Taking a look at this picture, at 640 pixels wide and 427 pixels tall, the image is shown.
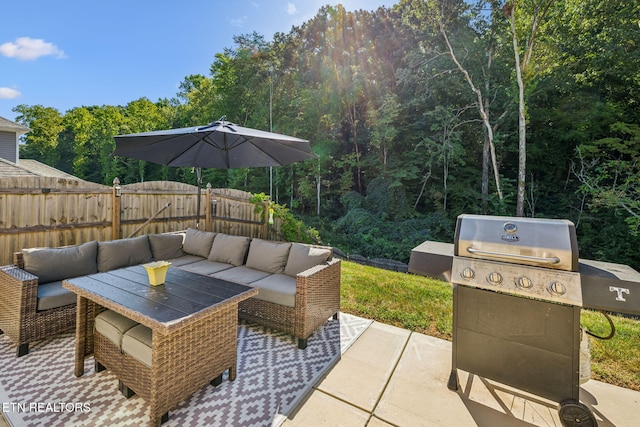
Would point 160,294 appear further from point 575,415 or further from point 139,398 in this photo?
point 575,415

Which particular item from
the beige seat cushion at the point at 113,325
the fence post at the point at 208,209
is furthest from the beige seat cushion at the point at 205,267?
the fence post at the point at 208,209

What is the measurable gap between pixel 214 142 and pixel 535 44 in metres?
11.4

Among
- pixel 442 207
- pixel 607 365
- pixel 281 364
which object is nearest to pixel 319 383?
pixel 281 364

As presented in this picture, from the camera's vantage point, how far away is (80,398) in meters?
1.88

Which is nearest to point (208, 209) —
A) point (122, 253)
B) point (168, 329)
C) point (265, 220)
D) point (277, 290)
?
point (265, 220)

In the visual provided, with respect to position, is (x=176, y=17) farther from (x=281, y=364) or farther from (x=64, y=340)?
(x=281, y=364)

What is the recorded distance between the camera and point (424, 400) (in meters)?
1.89

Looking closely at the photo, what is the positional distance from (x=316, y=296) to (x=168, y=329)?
4.66ft

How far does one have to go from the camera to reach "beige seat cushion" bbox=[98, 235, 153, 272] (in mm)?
3260

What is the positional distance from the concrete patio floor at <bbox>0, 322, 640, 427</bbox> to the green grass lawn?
0.32 metres

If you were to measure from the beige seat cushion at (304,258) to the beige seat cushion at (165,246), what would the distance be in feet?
6.08

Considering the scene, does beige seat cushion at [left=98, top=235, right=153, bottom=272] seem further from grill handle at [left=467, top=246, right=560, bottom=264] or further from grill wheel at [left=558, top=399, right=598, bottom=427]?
grill wheel at [left=558, top=399, right=598, bottom=427]

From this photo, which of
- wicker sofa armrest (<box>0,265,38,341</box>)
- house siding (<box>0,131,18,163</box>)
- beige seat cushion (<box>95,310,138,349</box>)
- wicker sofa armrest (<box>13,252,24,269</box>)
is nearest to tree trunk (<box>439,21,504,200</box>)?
beige seat cushion (<box>95,310,138,349</box>)

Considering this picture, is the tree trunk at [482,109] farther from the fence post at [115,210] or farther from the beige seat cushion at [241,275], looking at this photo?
the fence post at [115,210]
